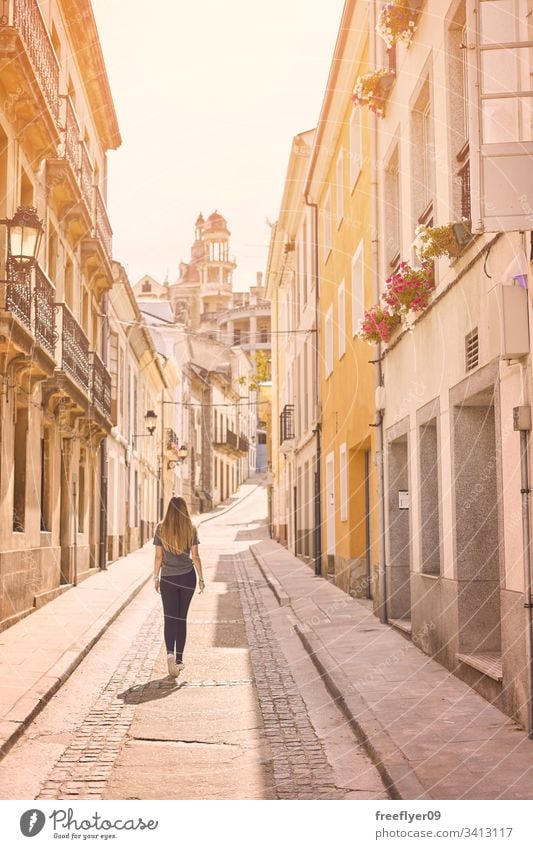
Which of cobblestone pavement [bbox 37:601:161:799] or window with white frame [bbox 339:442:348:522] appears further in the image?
window with white frame [bbox 339:442:348:522]

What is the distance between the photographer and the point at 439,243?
8.53 m

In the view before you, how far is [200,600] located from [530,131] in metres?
11.0

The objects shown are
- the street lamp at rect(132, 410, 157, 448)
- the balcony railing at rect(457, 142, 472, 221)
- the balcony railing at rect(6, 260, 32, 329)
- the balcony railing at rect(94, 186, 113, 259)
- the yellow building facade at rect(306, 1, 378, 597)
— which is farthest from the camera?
the street lamp at rect(132, 410, 157, 448)

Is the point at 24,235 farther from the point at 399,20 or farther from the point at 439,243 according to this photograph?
the point at 439,243

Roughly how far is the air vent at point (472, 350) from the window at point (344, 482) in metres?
8.88

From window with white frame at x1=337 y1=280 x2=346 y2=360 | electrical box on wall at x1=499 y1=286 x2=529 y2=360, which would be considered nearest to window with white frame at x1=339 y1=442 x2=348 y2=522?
window with white frame at x1=337 y1=280 x2=346 y2=360

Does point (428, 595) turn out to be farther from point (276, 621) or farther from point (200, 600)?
point (200, 600)

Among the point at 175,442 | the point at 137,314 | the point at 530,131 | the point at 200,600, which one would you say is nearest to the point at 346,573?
the point at 200,600

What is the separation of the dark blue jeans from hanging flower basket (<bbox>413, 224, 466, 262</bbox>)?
11.4ft

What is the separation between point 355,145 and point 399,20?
5323mm

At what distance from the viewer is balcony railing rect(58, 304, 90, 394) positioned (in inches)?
664

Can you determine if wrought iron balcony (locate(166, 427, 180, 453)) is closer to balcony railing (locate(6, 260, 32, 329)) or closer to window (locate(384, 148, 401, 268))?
balcony railing (locate(6, 260, 32, 329))

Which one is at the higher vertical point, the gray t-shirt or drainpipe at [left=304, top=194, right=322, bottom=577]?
drainpipe at [left=304, top=194, right=322, bottom=577]

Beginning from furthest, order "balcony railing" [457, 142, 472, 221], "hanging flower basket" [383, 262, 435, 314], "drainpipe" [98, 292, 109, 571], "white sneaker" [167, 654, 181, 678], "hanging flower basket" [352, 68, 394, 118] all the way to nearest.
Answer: "drainpipe" [98, 292, 109, 571]
"hanging flower basket" [352, 68, 394, 118]
"hanging flower basket" [383, 262, 435, 314]
"white sneaker" [167, 654, 181, 678]
"balcony railing" [457, 142, 472, 221]
